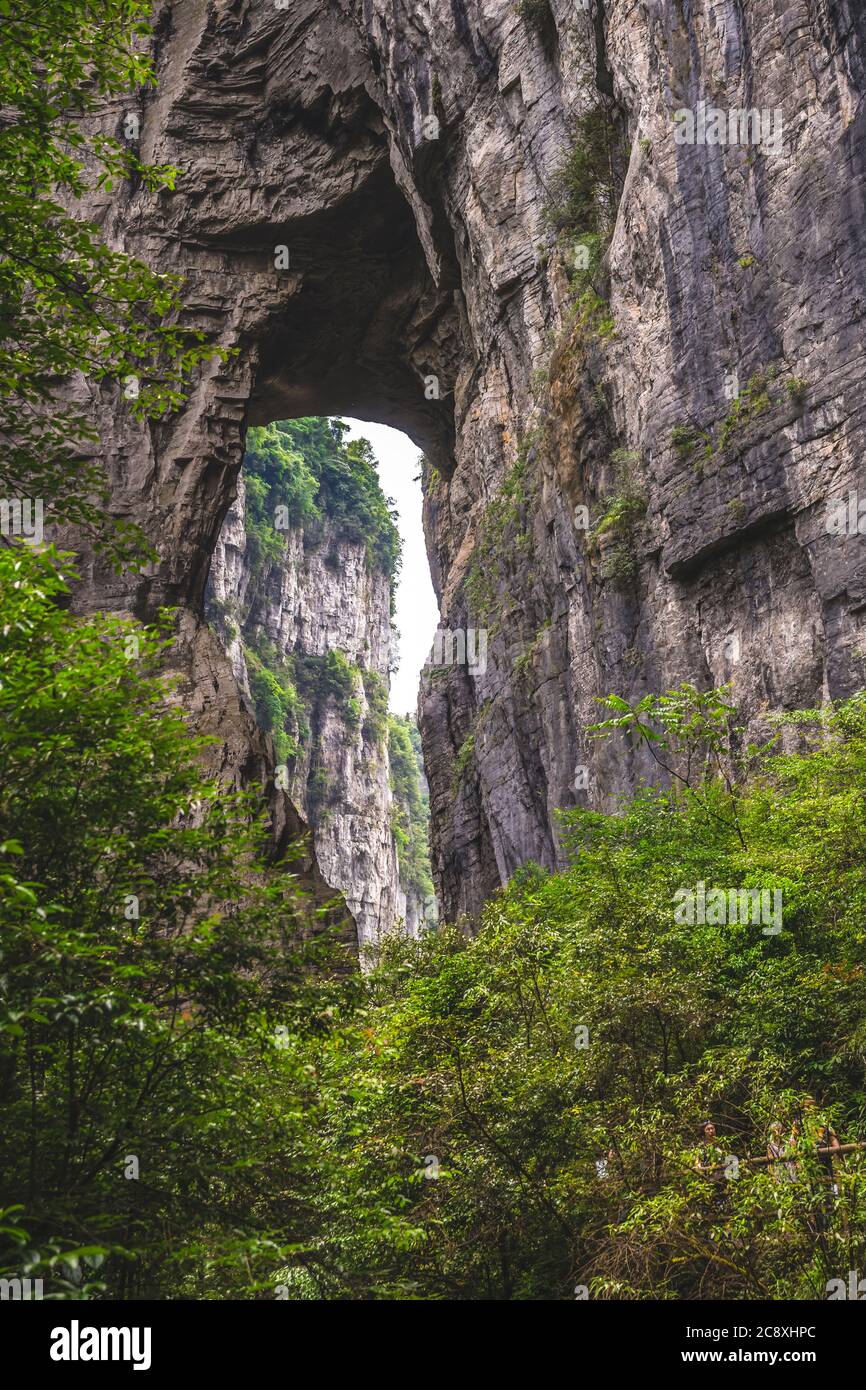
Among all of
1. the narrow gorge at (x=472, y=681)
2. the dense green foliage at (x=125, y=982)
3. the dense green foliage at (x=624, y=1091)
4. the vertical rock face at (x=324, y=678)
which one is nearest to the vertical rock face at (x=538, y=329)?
the narrow gorge at (x=472, y=681)

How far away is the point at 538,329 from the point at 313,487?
137ft

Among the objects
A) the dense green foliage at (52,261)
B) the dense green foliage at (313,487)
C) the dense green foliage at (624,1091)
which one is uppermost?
the dense green foliage at (313,487)

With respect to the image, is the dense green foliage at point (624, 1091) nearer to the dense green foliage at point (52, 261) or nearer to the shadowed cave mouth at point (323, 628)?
the dense green foliage at point (52, 261)

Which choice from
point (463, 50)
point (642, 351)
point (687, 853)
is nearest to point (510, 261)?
point (463, 50)

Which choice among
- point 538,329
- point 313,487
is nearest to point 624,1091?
point 538,329

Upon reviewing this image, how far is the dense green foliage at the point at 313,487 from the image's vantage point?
60.2 meters

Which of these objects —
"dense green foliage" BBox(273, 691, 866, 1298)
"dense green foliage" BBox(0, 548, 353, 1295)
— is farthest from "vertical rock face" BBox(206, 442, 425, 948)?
"dense green foliage" BBox(0, 548, 353, 1295)

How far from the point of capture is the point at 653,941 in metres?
9.44

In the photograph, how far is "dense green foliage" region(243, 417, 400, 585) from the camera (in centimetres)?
6022

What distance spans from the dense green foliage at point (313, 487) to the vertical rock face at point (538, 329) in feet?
84.8

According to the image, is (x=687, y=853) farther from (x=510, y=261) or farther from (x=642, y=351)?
(x=510, y=261)

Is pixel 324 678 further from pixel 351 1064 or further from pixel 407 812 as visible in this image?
pixel 351 1064

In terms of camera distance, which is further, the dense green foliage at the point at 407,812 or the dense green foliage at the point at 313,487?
the dense green foliage at the point at 407,812
